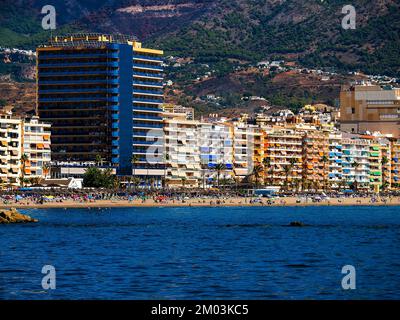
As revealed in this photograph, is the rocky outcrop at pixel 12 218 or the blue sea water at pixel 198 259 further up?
the rocky outcrop at pixel 12 218

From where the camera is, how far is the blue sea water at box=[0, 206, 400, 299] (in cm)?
6794

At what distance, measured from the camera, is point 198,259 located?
300 ft

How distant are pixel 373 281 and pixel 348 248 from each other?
3171cm

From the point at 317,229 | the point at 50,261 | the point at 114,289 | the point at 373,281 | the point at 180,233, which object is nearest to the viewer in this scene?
the point at 114,289

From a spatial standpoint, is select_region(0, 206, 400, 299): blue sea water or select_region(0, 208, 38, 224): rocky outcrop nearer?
select_region(0, 206, 400, 299): blue sea water

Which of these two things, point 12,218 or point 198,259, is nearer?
point 198,259

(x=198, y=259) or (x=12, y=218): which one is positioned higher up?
(x=12, y=218)

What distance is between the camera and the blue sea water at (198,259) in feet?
223

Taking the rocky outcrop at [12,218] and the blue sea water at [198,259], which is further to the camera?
the rocky outcrop at [12,218]

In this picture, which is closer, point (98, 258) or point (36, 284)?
point (36, 284)
